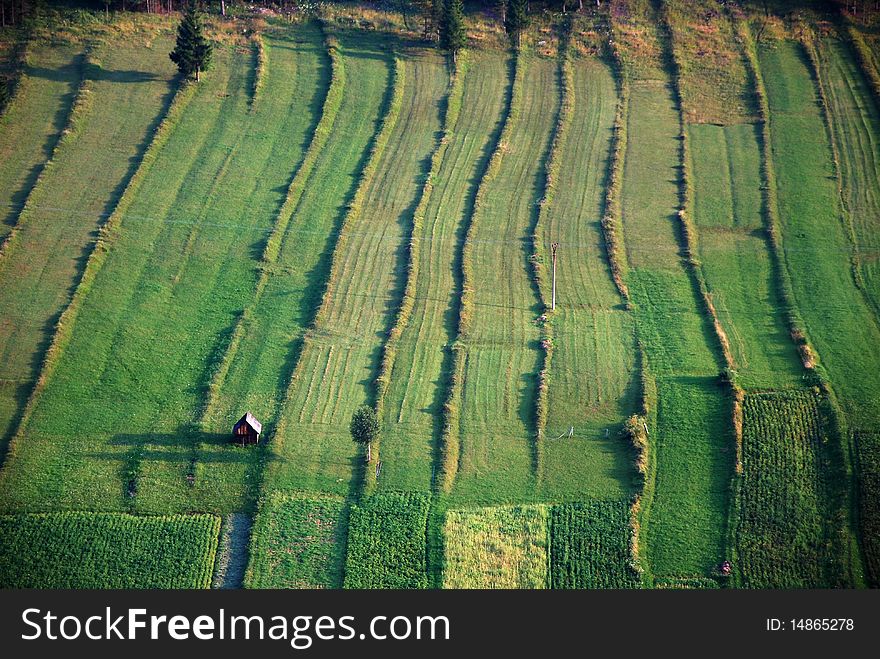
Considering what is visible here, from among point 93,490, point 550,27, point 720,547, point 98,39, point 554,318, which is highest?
point 550,27

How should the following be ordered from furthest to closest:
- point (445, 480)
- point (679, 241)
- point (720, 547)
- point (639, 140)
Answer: point (639, 140) → point (679, 241) → point (445, 480) → point (720, 547)

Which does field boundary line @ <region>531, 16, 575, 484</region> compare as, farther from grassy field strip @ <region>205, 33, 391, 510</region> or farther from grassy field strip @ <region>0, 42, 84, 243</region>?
grassy field strip @ <region>0, 42, 84, 243</region>

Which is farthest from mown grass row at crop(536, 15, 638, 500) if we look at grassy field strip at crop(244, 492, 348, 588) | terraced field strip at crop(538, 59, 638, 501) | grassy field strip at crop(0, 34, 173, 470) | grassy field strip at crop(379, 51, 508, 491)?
grassy field strip at crop(0, 34, 173, 470)

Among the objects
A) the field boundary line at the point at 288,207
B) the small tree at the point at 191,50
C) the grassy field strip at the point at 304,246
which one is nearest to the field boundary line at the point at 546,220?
the grassy field strip at the point at 304,246

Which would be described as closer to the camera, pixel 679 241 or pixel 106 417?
pixel 106 417

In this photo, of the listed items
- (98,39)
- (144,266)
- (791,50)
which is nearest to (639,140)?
(791,50)

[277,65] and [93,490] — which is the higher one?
[277,65]

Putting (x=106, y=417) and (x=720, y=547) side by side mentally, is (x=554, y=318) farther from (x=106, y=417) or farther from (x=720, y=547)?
(x=106, y=417)
